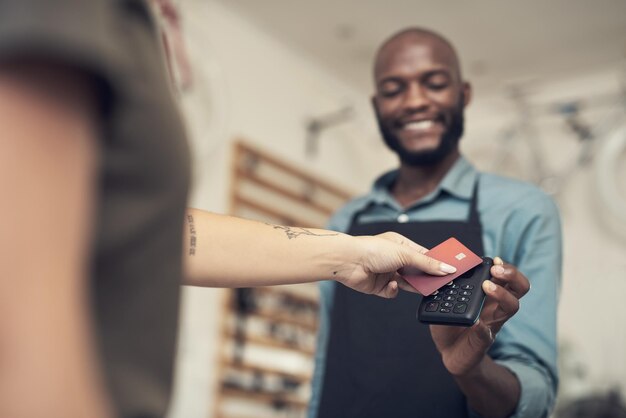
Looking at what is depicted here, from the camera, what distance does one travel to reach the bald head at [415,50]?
1.72 metres

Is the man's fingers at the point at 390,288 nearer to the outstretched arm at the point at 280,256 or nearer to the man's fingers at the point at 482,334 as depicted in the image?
the outstretched arm at the point at 280,256

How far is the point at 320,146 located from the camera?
4301 millimetres

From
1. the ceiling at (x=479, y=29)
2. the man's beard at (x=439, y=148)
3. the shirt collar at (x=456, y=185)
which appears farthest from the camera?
the ceiling at (x=479, y=29)

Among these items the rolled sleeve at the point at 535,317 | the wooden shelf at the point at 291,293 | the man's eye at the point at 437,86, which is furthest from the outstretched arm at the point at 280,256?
the wooden shelf at the point at 291,293

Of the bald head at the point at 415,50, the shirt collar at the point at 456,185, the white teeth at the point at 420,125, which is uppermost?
the bald head at the point at 415,50

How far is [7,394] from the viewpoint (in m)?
0.33

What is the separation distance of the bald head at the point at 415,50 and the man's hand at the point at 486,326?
2.74 feet

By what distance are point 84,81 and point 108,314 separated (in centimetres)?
12

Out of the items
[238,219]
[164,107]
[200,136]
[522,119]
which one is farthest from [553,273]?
[522,119]

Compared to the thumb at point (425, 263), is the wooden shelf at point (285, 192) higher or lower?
higher

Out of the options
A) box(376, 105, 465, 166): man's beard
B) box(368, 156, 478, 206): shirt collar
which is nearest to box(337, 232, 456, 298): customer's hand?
box(368, 156, 478, 206): shirt collar

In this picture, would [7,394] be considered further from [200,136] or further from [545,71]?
[545,71]

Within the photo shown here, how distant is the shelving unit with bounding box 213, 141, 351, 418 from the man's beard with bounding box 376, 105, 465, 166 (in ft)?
5.87

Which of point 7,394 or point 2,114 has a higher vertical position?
point 2,114
